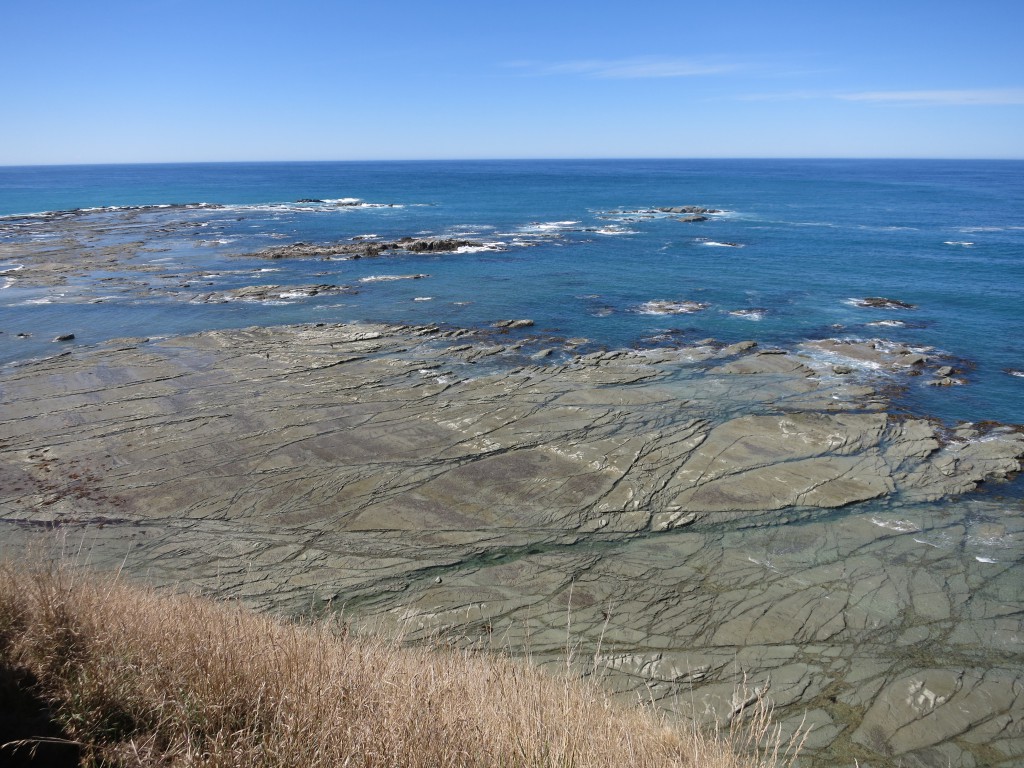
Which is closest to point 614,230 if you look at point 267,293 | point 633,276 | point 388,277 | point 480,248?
point 480,248

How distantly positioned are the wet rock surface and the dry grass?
6.05 ft

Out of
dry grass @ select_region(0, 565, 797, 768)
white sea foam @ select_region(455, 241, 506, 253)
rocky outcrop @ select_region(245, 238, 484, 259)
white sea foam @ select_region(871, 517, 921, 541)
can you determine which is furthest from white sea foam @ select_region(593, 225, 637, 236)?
dry grass @ select_region(0, 565, 797, 768)

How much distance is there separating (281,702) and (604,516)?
9.41m

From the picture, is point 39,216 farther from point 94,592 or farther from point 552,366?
point 94,592

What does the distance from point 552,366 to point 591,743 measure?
18238 mm

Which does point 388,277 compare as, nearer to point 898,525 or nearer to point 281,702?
point 898,525

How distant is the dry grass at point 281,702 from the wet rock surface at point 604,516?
1844mm

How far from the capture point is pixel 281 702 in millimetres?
5793

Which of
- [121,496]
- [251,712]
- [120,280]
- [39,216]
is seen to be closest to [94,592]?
[251,712]

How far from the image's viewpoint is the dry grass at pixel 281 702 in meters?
5.40

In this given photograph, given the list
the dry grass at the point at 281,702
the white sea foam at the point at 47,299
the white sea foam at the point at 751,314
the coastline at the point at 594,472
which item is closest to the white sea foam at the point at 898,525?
the coastline at the point at 594,472

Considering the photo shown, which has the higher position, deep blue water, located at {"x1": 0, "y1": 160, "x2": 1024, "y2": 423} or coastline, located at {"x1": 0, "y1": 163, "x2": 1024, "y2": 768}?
deep blue water, located at {"x1": 0, "y1": 160, "x2": 1024, "y2": 423}

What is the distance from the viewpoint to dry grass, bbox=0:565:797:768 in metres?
5.40

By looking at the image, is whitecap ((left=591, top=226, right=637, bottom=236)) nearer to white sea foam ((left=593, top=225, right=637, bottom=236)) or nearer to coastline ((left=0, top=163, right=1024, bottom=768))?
white sea foam ((left=593, top=225, right=637, bottom=236))
